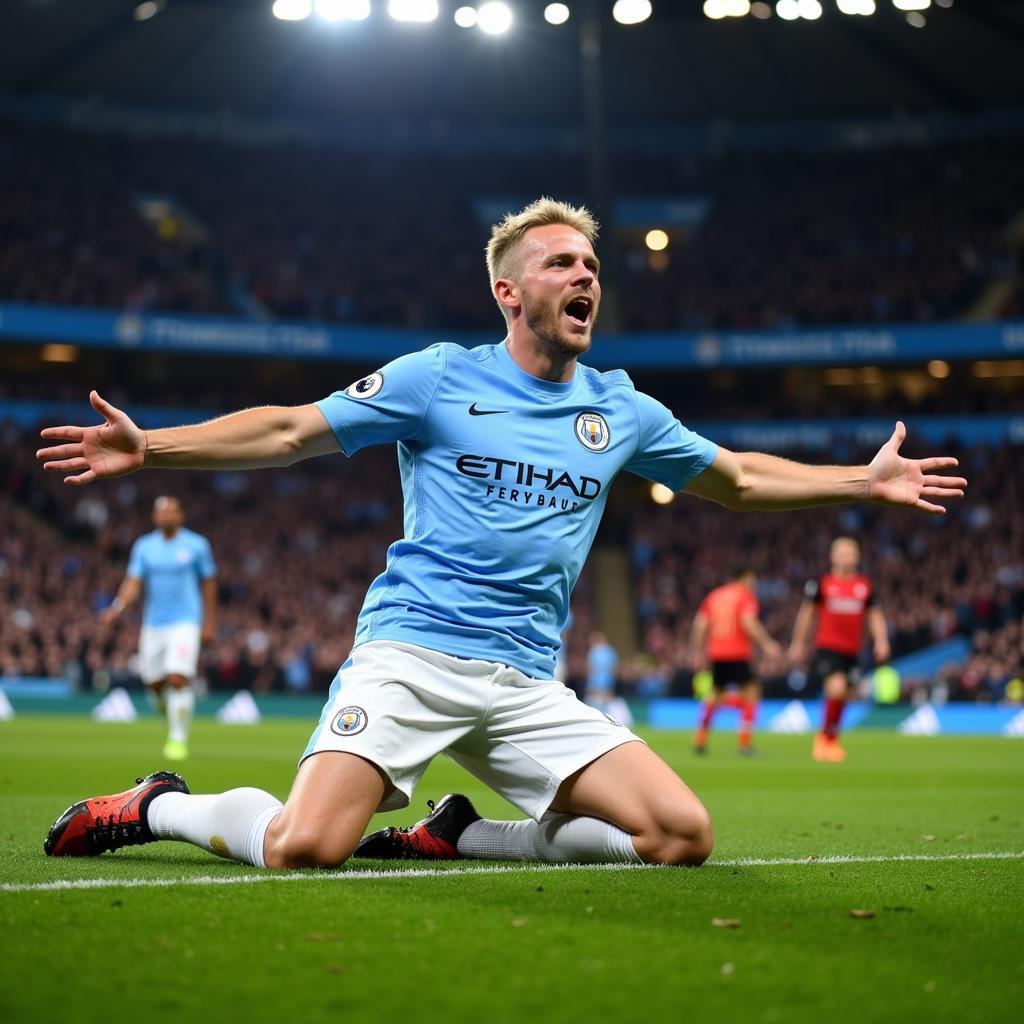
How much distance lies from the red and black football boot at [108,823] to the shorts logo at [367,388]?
1592 millimetres

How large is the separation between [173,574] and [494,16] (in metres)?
21.8

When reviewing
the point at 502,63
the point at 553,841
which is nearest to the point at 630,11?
the point at 502,63

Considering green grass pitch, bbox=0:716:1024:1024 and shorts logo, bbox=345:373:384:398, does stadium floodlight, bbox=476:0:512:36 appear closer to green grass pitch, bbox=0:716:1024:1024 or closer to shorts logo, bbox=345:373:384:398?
green grass pitch, bbox=0:716:1024:1024

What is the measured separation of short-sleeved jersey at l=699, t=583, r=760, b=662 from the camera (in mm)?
16297

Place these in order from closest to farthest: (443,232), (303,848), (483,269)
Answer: (303,848), (483,269), (443,232)

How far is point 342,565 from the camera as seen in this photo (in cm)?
3453

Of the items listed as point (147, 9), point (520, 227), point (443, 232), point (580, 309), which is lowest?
point (580, 309)

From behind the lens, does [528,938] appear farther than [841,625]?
No

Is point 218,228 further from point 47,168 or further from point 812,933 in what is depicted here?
point 812,933

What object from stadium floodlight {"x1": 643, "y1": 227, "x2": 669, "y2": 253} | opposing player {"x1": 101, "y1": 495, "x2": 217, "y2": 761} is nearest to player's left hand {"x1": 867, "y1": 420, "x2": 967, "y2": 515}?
opposing player {"x1": 101, "y1": 495, "x2": 217, "y2": 761}

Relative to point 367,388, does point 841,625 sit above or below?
below

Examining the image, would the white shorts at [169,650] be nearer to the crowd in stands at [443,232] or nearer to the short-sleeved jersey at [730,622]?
the short-sleeved jersey at [730,622]

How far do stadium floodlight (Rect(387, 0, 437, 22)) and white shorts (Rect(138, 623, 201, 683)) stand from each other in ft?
74.1

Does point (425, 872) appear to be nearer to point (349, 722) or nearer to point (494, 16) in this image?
point (349, 722)
